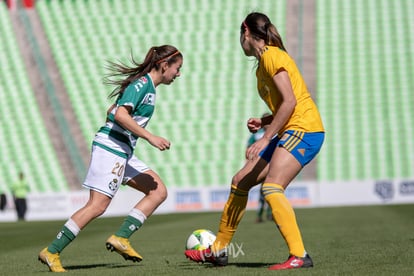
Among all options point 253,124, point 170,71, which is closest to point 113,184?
point 170,71

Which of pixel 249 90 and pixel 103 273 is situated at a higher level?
pixel 103 273

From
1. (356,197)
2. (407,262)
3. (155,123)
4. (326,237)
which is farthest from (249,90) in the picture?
(407,262)

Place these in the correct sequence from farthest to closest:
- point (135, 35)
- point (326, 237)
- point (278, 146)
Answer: point (135, 35), point (326, 237), point (278, 146)

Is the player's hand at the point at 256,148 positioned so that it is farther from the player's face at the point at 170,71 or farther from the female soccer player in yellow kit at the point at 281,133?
the player's face at the point at 170,71

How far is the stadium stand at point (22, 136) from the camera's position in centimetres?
2953

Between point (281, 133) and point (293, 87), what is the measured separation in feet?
1.38

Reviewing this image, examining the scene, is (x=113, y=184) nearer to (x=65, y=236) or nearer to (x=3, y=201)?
(x=65, y=236)

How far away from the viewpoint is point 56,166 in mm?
29578

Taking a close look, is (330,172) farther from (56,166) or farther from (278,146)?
(278,146)

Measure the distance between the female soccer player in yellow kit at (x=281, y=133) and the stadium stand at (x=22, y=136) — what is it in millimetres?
22373

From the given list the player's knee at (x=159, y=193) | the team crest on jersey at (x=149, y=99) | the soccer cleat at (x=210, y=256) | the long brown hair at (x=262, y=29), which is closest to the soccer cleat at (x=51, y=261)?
the player's knee at (x=159, y=193)

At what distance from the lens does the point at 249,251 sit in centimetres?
1021

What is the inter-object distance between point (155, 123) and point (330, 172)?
650 cm

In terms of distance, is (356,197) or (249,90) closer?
(356,197)
